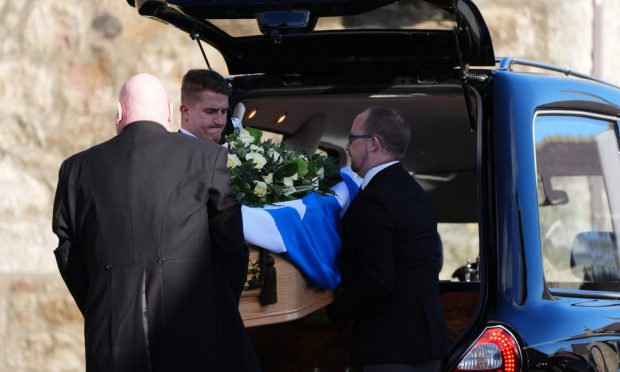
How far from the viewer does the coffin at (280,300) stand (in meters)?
4.16

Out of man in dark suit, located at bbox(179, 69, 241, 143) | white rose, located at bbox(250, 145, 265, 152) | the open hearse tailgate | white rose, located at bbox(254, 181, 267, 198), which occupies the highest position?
the open hearse tailgate

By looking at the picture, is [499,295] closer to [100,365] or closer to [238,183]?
[238,183]

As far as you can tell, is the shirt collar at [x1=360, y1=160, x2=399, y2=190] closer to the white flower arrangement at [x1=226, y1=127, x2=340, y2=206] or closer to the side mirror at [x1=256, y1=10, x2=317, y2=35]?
the white flower arrangement at [x1=226, y1=127, x2=340, y2=206]

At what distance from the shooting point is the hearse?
4.07 metres

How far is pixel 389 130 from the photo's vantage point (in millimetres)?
4504

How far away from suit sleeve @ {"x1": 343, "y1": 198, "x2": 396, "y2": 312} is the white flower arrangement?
0.35m

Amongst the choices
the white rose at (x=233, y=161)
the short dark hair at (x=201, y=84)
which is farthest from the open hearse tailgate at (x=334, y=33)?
the white rose at (x=233, y=161)

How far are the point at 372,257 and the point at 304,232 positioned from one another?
0.25 m

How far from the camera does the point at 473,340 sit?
4035 mm

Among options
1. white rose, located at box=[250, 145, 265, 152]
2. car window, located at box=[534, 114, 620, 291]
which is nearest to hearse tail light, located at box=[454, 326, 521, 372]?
car window, located at box=[534, 114, 620, 291]

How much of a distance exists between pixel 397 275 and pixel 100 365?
114 centimetres

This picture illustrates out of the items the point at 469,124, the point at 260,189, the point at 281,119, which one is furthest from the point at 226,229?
the point at 281,119

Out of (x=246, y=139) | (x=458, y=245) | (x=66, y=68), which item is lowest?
(x=458, y=245)

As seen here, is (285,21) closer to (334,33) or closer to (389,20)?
(334,33)
